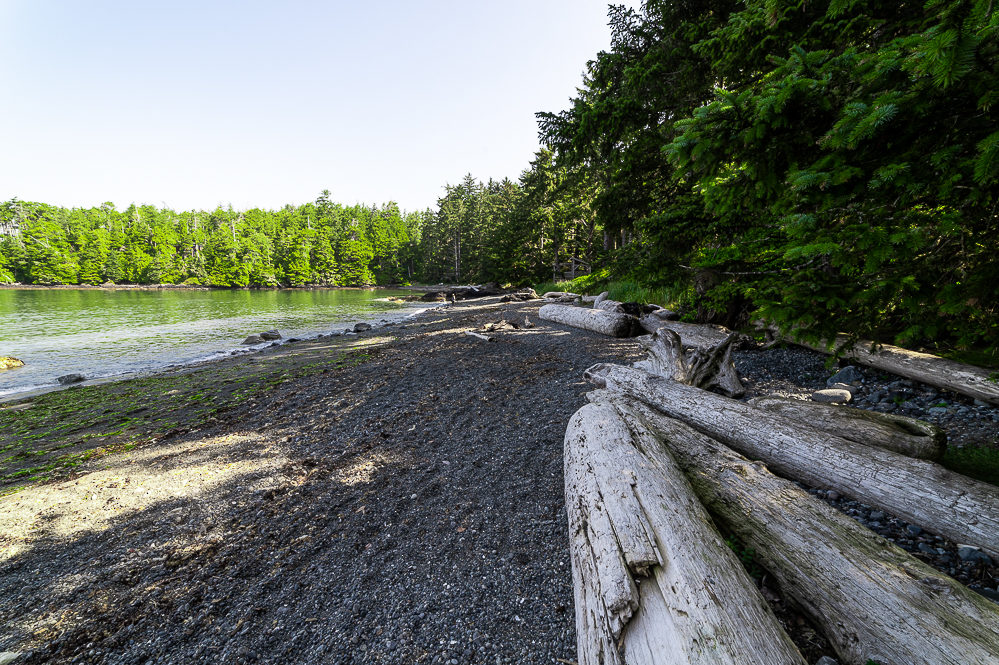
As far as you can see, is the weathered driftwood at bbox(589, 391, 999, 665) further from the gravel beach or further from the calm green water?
the calm green water

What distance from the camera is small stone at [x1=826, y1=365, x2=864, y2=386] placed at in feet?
18.3

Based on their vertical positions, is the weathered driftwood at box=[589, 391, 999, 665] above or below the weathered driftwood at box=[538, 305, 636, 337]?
below

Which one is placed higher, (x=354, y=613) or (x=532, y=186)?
(x=532, y=186)

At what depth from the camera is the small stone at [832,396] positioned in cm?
485

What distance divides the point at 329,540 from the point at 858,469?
4621mm

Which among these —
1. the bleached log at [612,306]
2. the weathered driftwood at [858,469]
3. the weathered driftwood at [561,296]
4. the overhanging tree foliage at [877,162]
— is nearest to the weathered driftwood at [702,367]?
the weathered driftwood at [858,469]

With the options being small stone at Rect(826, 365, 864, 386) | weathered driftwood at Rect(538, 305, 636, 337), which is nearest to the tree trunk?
weathered driftwood at Rect(538, 305, 636, 337)

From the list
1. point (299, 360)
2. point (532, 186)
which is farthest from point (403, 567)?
point (532, 186)

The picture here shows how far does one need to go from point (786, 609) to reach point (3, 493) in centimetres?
831

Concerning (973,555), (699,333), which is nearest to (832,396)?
(973,555)

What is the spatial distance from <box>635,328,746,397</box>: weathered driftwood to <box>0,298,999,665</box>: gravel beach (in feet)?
2.38

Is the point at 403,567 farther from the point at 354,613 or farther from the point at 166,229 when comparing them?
the point at 166,229

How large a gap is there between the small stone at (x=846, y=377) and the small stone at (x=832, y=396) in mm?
731

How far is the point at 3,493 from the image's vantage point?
13.8ft
